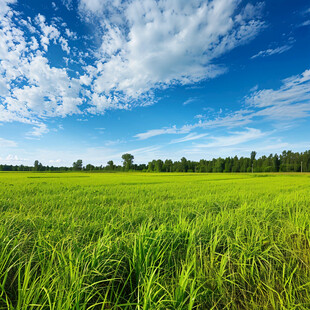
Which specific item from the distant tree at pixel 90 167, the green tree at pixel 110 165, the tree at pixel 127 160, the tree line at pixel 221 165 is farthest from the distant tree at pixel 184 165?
the distant tree at pixel 90 167

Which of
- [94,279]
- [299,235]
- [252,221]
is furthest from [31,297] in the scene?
[299,235]

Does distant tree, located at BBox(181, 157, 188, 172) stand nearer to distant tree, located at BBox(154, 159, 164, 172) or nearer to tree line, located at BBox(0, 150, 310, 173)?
tree line, located at BBox(0, 150, 310, 173)

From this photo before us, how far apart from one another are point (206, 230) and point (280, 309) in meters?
1.33

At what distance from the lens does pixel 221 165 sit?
90.5 metres

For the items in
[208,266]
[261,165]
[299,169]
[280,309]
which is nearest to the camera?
[280,309]

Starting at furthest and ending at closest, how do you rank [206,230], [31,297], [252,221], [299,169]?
[299,169]
[252,221]
[206,230]
[31,297]

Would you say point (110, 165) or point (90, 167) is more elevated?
point (110, 165)

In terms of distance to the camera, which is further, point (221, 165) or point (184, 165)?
point (184, 165)

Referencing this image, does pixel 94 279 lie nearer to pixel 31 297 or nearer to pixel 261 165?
pixel 31 297

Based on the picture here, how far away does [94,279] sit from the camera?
1.66m

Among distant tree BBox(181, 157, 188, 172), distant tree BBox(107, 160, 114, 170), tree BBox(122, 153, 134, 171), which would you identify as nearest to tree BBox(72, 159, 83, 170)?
distant tree BBox(107, 160, 114, 170)

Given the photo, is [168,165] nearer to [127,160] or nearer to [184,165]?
[184,165]

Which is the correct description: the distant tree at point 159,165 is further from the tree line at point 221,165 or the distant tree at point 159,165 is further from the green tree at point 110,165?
the green tree at point 110,165

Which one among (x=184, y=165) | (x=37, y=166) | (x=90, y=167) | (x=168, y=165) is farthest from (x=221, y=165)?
(x=37, y=166)
